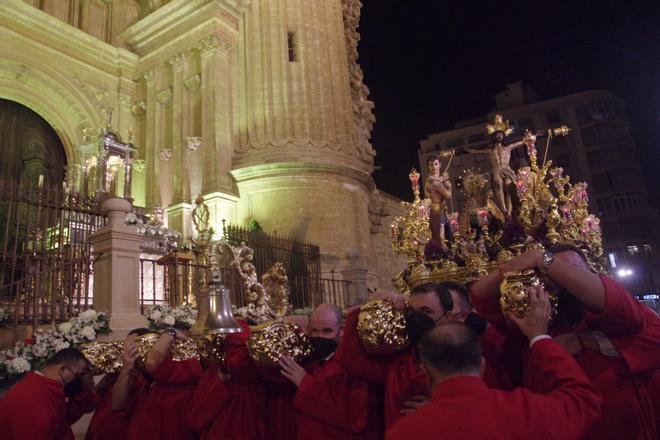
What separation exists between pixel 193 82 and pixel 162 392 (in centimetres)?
1593

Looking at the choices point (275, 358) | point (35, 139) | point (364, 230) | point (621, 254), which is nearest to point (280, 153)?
→ point (364, 230)

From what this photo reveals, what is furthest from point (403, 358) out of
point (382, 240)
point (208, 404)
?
point (382, 240)

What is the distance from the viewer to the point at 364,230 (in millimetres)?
19016

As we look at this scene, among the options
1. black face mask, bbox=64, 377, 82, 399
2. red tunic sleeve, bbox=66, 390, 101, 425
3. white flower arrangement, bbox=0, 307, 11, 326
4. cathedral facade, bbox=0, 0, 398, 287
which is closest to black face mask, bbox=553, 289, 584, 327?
black face mask, bbox=64, 377, 82, 399

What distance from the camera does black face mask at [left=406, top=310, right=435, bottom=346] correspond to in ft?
8.44

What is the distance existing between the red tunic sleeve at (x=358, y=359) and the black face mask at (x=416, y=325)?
21 cm

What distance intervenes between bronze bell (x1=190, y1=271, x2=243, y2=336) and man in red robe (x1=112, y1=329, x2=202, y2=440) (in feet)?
2.48

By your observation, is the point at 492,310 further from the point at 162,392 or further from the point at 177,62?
the point at 177,62

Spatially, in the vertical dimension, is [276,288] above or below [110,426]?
above

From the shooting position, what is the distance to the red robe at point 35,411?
3562mm

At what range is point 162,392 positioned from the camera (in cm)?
395

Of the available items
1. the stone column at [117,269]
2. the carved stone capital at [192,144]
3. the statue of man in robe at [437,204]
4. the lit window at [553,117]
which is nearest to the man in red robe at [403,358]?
the stone column at [117,269]

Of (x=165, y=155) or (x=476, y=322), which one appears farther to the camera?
(x=165, y=155)

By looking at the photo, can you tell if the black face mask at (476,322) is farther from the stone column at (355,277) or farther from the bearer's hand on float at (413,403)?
the stone column at (355,277)
